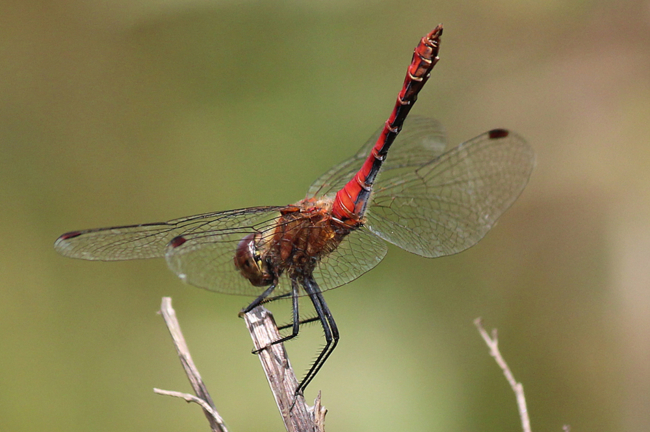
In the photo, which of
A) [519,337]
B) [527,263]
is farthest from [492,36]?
[519,337]

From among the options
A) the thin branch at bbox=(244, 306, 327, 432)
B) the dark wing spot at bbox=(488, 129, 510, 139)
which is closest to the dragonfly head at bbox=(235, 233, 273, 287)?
the thin branch at bbox=(244, 306, 327, 432)

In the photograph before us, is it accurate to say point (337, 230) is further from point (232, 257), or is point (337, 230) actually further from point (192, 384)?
point (192, 384)

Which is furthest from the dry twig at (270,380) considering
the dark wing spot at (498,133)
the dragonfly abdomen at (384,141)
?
the dark wing spot at (498,133)

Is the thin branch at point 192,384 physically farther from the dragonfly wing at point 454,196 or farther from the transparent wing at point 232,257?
the dragonfly wing at point 454,196

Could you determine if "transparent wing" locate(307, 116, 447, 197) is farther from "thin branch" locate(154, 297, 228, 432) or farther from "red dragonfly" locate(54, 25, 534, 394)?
"thin branch" locate(154, 297, 228, 432)

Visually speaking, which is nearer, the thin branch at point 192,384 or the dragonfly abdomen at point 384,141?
the thin branch at point 192,384

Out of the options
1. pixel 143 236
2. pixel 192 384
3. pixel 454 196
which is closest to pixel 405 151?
pixel 454 196
